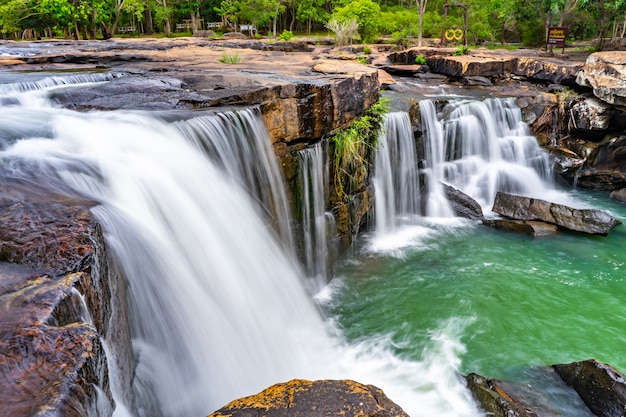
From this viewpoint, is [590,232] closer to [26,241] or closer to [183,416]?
[183,416]

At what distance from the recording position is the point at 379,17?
89.0 ft

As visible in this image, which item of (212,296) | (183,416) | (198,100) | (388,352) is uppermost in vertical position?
(198,100)

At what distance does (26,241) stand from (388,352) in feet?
15.0

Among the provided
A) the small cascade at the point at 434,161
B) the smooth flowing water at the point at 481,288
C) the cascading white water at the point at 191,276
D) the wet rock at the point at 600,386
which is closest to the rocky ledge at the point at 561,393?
the wet rock at the point at 600,386

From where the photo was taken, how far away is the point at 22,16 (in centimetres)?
2575

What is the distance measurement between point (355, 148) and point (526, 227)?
4.26 m

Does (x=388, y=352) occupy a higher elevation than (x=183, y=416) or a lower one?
lower

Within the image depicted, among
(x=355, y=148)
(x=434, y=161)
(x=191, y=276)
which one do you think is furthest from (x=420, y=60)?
(x=191, y=276)

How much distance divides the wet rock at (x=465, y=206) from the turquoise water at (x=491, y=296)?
2.16ft

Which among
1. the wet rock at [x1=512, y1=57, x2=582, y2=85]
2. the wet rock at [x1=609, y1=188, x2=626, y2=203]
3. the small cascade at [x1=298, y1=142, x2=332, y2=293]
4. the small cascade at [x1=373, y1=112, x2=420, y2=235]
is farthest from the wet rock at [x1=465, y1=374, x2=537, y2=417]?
the wet rock at [x1=512, y1=57, x2=582, y2=85]

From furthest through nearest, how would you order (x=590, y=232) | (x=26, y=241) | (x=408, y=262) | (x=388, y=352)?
(x=590, y=232) < (x=408, y=262) < (x=388, y=352) < (x=26, y=241)

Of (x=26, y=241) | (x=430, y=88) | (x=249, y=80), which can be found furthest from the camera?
(x=430, y=88)

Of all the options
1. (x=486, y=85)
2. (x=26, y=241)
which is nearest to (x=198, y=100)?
(x=26, y=241)

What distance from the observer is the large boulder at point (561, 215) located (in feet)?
30.2
